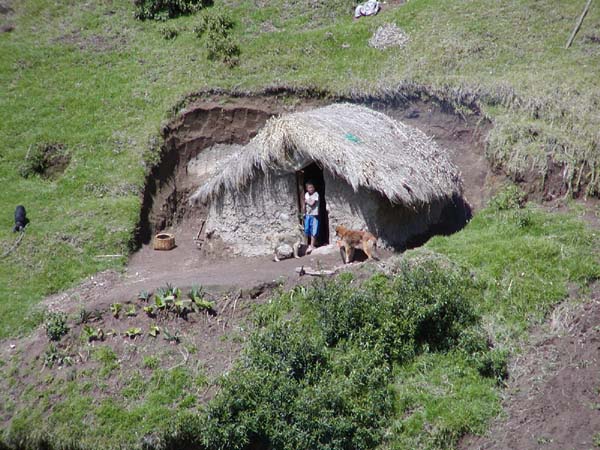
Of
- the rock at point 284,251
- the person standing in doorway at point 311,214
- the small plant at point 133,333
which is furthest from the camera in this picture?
the rock at point 284,251

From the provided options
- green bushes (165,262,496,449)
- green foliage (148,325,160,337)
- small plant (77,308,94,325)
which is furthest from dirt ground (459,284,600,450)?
small plant (77,308,94,325)

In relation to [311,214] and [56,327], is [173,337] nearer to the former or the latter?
[56,327]

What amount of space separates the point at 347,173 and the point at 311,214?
4.58ft

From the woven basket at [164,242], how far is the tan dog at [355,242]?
16.7 ft

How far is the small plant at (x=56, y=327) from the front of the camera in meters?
14.4

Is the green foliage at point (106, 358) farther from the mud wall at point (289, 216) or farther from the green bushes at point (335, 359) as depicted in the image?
the mud wall at point (289, 216)

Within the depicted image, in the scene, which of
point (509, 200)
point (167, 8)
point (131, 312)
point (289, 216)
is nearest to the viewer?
point (131, 312)

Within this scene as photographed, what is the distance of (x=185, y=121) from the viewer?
2095 cm

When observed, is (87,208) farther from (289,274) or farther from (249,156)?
(289,274)

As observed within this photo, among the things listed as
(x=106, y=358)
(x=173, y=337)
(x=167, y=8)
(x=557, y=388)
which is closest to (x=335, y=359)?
(x=173, y=337)

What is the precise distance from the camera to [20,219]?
58.6 feet

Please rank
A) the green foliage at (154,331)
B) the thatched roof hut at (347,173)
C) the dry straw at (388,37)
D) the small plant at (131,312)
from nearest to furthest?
the green foliage at (154,331) → the small plant at (131,312) → the thatched roof hut at (347,173) → the dry straw at (388,37)

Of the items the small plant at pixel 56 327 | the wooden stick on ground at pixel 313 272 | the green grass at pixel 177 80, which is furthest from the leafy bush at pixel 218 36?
the small plant at pixel 56 327

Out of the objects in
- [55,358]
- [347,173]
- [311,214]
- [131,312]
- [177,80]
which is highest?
[177,80]
